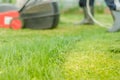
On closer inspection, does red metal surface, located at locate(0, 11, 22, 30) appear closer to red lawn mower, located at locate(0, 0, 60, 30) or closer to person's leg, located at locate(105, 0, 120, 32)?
red lawn mower, located at locate(0, 0, 60, 30)

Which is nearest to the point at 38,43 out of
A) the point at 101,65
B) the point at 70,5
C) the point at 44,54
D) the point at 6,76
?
the point at 44,54

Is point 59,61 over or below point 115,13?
over

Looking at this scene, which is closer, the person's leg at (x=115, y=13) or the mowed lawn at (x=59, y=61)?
the mowed lawn at (x=59, y=61)

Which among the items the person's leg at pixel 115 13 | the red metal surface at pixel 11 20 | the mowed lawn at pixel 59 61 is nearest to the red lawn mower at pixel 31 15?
the red metal surface at pixel 11 20

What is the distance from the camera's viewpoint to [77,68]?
2.85 meters

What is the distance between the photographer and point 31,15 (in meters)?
5.58

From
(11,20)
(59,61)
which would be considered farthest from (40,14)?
(59,61)

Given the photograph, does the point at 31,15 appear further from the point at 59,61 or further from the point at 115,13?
the point at 59,61

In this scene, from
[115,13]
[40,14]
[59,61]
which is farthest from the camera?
[40,14]

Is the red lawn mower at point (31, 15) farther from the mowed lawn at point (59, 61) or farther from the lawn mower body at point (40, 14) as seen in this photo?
the mowed lawn at point (59, 61)

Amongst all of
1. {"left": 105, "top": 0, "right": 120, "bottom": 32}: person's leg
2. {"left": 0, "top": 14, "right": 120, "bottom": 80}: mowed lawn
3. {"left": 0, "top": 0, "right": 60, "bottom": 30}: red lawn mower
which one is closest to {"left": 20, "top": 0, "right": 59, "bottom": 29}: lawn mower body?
{"left": 0, "top": 0, "right": 60, "bottom": 30}: red lawn mower

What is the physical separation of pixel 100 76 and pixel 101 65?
25 centimetres

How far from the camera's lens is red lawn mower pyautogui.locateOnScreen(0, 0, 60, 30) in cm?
553

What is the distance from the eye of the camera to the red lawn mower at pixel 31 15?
5531 millimetres
